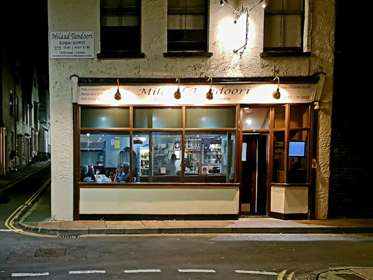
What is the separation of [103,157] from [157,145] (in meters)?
1.59

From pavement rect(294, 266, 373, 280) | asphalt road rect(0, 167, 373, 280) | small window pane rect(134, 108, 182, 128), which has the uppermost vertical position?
small window pane rect(134, 108, 182, 128)

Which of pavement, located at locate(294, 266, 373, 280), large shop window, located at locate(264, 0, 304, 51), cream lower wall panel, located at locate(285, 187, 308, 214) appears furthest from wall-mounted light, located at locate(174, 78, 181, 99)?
pavement, located at locate(294, 266, 373, 280)

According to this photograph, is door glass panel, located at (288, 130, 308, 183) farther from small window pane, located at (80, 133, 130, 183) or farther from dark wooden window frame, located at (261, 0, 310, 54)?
small window pane, located at (80, 133, 130, 183)

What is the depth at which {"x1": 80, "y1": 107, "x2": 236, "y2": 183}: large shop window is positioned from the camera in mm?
11117

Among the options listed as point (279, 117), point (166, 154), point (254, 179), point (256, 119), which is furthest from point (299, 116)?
point (166, 154)

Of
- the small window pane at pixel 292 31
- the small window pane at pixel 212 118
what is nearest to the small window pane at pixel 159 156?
the small window pane at pixel 212 118

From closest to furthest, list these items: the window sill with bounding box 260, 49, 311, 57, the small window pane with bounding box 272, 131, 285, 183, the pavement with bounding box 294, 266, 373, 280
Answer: the pavement with bounding box 294, 266, 373, 280 < the window sill with bounding box 260, 49, 311, 57 < the small window pane with bounding box 272, 131, 285, 183

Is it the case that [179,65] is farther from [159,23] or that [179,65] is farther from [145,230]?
[145,230]

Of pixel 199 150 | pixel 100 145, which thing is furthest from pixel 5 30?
pixel 199 150

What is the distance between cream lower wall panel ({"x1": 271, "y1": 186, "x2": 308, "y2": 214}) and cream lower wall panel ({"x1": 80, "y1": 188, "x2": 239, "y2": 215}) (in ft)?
4.31

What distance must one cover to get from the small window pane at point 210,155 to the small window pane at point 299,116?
1820 millimetres

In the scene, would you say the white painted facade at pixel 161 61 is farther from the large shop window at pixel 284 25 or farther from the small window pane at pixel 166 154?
the small window pane at pixel 166 154

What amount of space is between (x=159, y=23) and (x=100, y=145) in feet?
12.6

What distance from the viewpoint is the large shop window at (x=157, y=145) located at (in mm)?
11117
